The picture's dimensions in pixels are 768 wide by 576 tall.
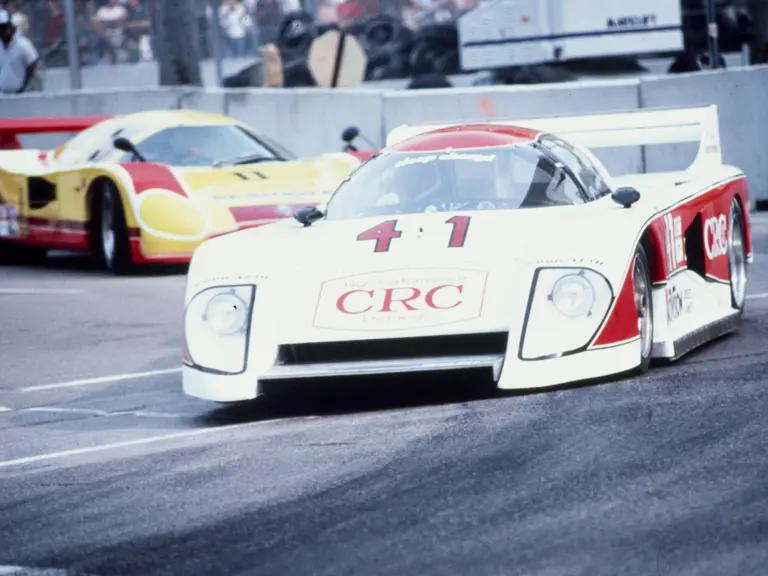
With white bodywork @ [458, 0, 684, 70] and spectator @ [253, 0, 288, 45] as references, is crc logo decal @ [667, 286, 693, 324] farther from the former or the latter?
spectator @ [253, 0, 288, 45]

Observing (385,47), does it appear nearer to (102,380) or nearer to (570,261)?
(102,380)

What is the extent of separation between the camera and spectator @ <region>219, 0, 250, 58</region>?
3272cm

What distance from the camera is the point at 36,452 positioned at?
6609mm

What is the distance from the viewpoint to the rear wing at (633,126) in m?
9.93

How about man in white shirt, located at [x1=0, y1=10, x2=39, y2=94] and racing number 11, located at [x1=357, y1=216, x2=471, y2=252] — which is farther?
man in white shirt, located at [x1=0, y1=10, x2=39, y2=94]

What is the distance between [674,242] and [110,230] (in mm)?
6776

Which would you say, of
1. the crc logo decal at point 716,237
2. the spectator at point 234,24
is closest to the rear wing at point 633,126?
the crc logo decal at point 716,237

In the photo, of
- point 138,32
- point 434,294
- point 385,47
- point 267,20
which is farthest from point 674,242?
point 138,32

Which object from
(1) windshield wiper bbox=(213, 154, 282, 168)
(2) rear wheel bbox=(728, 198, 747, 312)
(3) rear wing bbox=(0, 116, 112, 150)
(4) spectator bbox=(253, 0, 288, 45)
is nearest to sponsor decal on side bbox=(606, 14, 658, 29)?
(4) spectator bbox=(253, 0, 288, 45)

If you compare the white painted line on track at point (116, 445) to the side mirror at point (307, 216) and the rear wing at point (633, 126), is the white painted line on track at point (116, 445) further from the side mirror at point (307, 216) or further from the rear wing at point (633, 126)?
the rear wing at point (633, 126)

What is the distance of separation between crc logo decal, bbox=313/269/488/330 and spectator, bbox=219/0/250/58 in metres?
26.3

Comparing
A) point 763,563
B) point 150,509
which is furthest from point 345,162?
point 763,563

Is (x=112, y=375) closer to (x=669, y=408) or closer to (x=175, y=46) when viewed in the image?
(x=669, y=408)

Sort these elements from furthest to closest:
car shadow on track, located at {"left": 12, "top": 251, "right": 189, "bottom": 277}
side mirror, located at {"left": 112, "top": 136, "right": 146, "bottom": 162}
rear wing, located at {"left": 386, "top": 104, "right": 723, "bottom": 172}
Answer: car shadow on track, located at {"left": 12, "top": 251, "right": 189, "bottom": 277}, side mirror, located at {"left": 112, "top": 136, "right": 146, "bottom": 162}, rear wing, located at {"left": 386, "top": 104, "right": 723, "bottom": 172}
